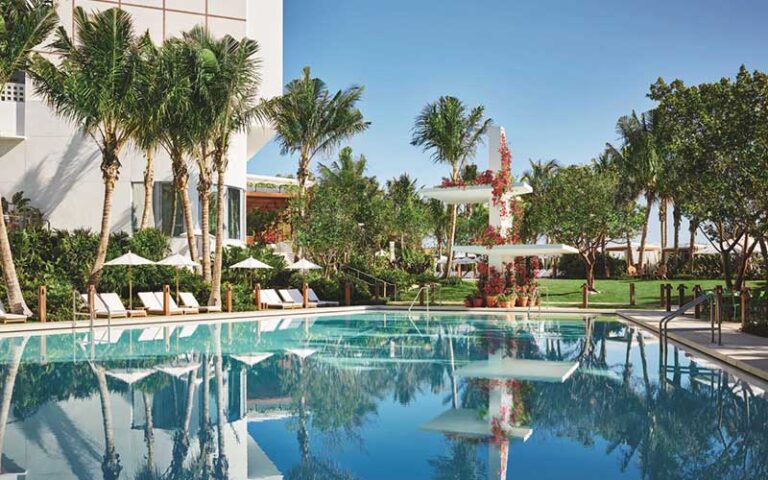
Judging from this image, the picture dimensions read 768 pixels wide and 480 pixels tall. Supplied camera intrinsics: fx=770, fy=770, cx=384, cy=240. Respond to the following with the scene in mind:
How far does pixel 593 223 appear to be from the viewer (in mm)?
33125

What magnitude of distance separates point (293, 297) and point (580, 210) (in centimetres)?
1324

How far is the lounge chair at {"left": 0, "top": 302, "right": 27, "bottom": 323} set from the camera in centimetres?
1973

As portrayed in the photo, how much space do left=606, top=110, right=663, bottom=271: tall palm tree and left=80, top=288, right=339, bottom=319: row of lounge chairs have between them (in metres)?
22.0

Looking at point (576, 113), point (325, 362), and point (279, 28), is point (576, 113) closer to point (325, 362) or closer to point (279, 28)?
point (279, 28)

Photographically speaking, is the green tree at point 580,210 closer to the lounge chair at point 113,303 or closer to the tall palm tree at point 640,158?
the tall palm tree at point 640,158

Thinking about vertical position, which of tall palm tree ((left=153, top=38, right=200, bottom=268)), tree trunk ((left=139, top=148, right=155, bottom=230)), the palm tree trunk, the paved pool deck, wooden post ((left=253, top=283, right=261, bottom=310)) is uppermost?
tall palm tree ((left=153, top=38, right=200, bottom=268))

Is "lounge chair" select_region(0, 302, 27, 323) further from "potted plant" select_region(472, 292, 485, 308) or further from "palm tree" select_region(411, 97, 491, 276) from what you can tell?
"palm tree" select_region(411, 97, 491, 276)

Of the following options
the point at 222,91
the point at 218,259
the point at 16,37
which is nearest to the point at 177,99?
the point at 222,91

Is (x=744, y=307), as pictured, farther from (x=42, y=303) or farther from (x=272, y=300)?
(x=42, y=303)

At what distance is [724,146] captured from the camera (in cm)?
1825

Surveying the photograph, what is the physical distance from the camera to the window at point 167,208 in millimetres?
28078

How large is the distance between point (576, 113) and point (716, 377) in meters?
25.7

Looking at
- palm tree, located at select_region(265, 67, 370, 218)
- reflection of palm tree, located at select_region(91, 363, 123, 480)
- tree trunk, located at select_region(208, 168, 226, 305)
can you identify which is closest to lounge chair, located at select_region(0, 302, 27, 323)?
tree trunk, located at select_region(208, 168, 226, 305)

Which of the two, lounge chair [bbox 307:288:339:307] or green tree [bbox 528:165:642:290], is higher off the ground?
green tree [bbox 528:165:642:290]
